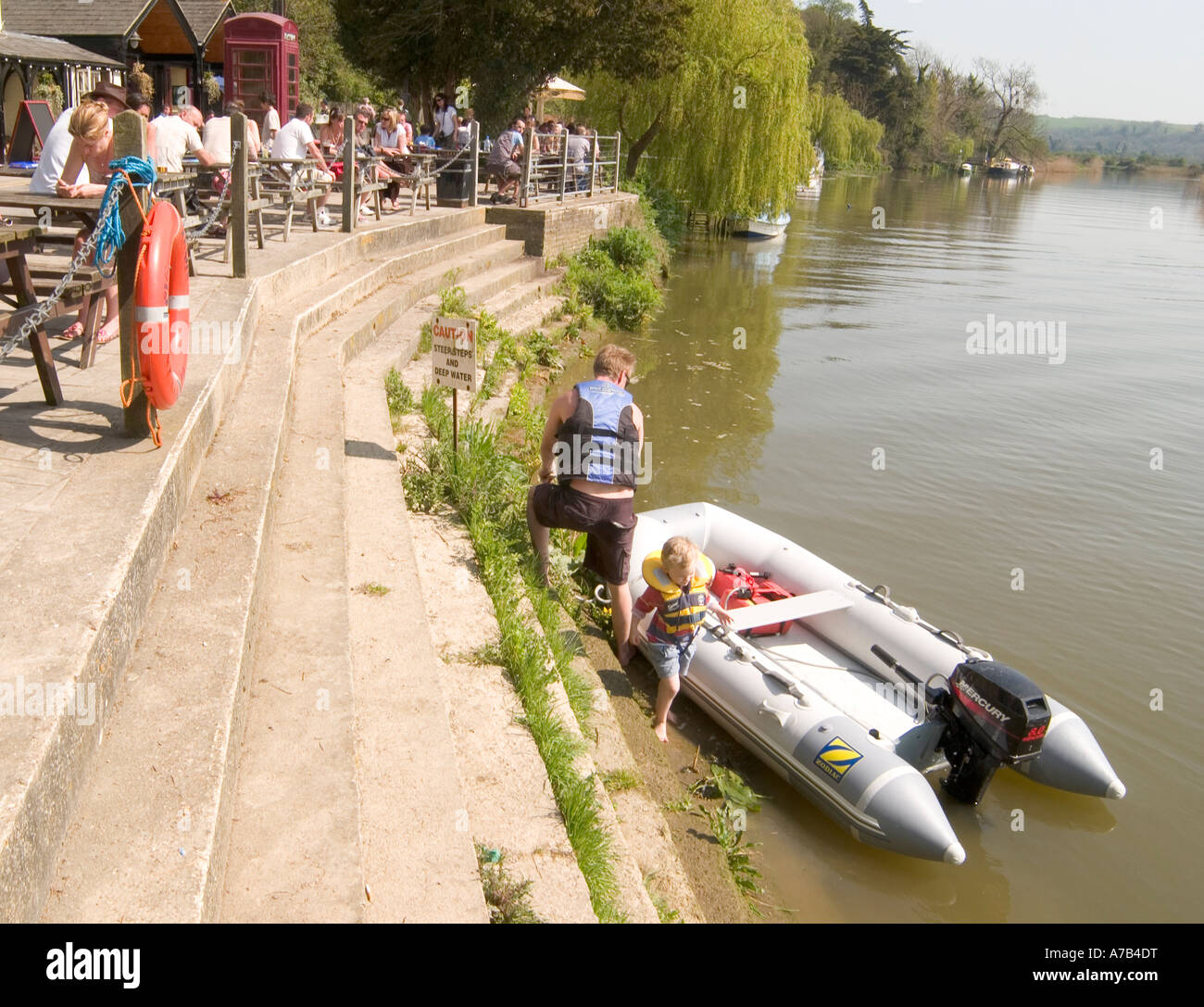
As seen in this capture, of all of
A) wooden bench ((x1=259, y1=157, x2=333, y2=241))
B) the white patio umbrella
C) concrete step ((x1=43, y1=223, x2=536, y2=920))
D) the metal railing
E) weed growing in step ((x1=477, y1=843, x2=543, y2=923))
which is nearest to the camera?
concrete step ((x1=43, y1=223, x2=536, y2=920))

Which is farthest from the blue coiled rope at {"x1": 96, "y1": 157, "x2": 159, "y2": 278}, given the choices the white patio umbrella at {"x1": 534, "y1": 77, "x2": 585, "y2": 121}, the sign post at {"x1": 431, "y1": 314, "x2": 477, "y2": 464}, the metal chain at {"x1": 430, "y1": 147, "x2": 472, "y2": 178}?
the white patio umbrella at {"x1": 534, "y1": 77, "x2": 585, "y2": 121}

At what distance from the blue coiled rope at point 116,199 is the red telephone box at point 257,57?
16494mm

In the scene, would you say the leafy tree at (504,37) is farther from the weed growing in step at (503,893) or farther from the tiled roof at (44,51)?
the weed growing in step at (503,893)

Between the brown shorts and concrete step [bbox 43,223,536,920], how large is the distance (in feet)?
4.96

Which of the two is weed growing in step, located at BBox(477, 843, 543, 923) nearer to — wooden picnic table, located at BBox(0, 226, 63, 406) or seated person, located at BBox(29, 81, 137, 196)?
wooden picnic table, located at BBox(0, 226, 63, 406)

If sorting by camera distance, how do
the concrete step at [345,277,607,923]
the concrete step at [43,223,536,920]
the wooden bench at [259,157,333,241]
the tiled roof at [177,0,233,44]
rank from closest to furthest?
the concrete step at [43,223,536,920] < the concrete step at [345,277,607,923] < the wooden bench at [259,157,333,241] < the tiled roof at [177,0,233,44]

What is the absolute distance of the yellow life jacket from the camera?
5.73m

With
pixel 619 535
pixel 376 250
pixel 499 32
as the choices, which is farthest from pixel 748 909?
pixel 499 32

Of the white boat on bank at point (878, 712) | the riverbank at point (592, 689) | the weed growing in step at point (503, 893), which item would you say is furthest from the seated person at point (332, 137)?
the weed growing in step at point (503, 893)

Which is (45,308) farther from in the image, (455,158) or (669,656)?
(455,158)

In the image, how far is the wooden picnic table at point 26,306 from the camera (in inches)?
180

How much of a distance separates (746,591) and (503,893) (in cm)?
429

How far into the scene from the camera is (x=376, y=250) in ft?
39.4

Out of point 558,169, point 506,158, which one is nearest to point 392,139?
point 506,158
